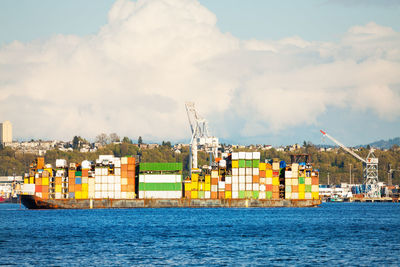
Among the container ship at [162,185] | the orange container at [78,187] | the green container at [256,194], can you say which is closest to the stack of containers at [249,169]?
the container ship at [162,185]

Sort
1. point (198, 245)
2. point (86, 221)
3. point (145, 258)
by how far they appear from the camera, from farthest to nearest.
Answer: point (86, 221) → point (198, 245) → point (145, 258)

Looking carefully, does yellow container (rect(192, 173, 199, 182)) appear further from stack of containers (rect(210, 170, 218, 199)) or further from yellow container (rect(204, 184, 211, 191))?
stack of containers (rect(210, 170, 218, 199))

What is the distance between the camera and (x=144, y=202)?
137875 millimetres

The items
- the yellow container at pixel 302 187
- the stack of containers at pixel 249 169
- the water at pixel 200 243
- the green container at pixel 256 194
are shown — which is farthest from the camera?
the yellow container at pixel 302 187

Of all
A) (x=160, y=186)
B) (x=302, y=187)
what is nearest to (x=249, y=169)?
(x=302, y=187)

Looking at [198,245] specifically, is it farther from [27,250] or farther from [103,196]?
[103,196]

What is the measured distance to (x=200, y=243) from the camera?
2724 inches

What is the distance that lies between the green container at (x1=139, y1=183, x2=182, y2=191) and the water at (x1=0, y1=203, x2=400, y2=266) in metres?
38.7

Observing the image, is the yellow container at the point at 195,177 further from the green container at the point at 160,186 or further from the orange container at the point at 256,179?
the orange container at the point at 256,179

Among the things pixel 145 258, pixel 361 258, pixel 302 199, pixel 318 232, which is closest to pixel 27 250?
pixel 145 258

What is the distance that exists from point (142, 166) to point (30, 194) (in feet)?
73.8

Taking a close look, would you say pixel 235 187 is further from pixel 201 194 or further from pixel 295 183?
pixel 295 183

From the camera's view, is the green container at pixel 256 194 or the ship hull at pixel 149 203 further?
the green container at pixel 256 194

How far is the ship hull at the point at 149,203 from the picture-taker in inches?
5335
